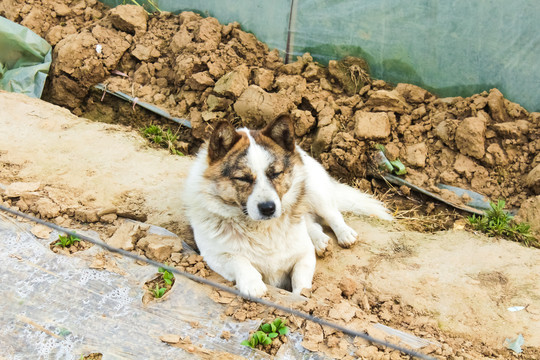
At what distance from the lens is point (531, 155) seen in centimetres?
468

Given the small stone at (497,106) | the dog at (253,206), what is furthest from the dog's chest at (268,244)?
the small stone at (497,106)

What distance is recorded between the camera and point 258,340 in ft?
8.73

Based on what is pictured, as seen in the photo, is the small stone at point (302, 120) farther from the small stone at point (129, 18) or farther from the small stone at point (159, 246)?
the small stone at point (129, 18)

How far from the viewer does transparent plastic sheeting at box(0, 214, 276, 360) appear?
2643 millimetres

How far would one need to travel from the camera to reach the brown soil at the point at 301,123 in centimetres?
328

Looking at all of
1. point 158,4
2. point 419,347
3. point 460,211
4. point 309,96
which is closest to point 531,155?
point 460,211

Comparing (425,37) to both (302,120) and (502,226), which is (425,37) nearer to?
(302,120)

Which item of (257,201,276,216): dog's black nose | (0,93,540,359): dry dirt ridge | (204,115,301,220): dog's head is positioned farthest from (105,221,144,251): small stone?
(257,201,276,216): dog's black nose

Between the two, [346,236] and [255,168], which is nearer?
[255,168]

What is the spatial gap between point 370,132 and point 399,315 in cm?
239

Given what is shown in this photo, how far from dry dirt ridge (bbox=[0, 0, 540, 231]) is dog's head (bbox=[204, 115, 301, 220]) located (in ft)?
5.41

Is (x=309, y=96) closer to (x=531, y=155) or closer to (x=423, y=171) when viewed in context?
(x=423, y=171)

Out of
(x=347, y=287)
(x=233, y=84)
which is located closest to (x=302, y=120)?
(x=233, y=84)

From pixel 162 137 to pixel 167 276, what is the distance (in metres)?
2.91
